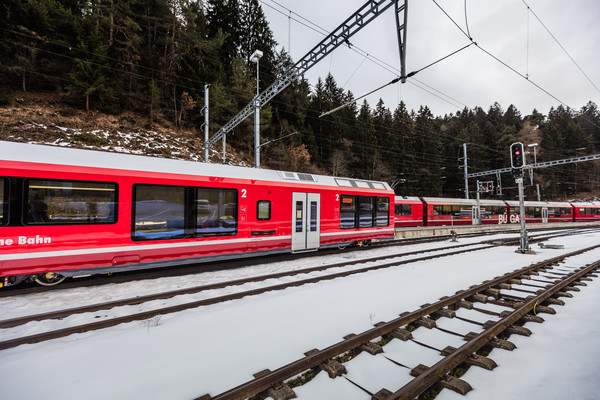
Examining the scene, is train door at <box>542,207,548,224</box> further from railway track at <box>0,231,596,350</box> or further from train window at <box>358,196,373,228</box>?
railway track at <box>0,231,596,350</box>

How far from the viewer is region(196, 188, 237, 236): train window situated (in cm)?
777

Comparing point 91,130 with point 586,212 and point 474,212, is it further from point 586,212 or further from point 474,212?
point 586,212

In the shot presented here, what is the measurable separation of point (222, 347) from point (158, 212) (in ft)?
15.7

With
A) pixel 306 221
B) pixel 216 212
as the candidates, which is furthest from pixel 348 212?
pixel 216 212

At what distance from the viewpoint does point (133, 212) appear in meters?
6.75

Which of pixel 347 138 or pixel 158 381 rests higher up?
pixel 347 138

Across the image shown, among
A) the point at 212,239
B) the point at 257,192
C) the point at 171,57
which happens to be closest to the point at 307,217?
the point at 257,192

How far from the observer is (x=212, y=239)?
7.95 meters

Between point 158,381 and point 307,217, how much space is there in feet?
25.1

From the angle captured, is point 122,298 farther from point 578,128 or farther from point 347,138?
point 578,128

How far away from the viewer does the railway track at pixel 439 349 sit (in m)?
2.63

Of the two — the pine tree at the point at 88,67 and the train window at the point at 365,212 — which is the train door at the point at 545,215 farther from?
the pine tree at the point at 88,67

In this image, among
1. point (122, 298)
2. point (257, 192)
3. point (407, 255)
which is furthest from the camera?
point (407, 255)

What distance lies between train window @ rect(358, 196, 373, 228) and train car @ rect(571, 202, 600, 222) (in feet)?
128
